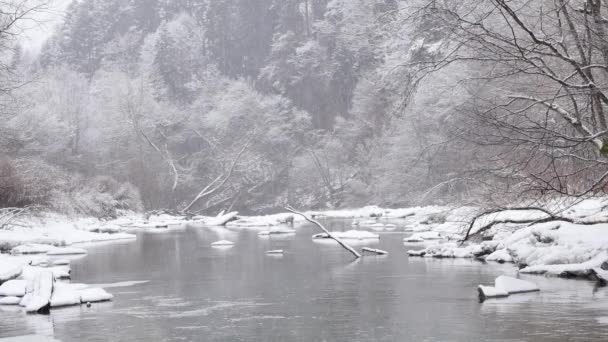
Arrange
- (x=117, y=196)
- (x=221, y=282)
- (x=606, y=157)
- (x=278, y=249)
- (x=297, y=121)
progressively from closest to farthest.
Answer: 1. (x=606, y=157)
2. (x=221, y=282)
3. (x=278, y=249)
4. (x=117, y=196)
5. (x=297, y=121)

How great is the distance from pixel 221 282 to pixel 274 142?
165 ft

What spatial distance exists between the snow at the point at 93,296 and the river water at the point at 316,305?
9.4 inches

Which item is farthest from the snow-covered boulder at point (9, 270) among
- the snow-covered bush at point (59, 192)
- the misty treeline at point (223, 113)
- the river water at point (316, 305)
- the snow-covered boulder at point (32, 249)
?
the misty treeline at point (223, 113)

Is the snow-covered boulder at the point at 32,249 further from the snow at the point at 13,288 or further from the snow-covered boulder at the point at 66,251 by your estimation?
the snow at the point at 13,288

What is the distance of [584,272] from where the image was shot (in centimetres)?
1571

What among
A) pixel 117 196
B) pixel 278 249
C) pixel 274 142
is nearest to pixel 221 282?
pixel 278 249

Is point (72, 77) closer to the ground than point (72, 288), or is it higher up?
higher up

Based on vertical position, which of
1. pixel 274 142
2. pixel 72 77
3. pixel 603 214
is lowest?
pixel 603 214

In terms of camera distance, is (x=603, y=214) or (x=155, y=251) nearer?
(x=603, y=214)

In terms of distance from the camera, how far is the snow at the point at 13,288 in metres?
14.0

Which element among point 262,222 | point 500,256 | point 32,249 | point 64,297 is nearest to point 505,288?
point 500,256

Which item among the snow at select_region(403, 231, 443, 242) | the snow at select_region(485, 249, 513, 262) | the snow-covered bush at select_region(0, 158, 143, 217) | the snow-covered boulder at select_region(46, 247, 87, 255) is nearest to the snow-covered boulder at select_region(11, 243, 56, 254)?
the snow-covered boulder at select_region(46, 247, 87, 255)

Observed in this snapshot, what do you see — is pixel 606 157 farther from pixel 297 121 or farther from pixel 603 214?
pixel 297 121

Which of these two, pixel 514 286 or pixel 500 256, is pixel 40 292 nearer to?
pixel 514 286
